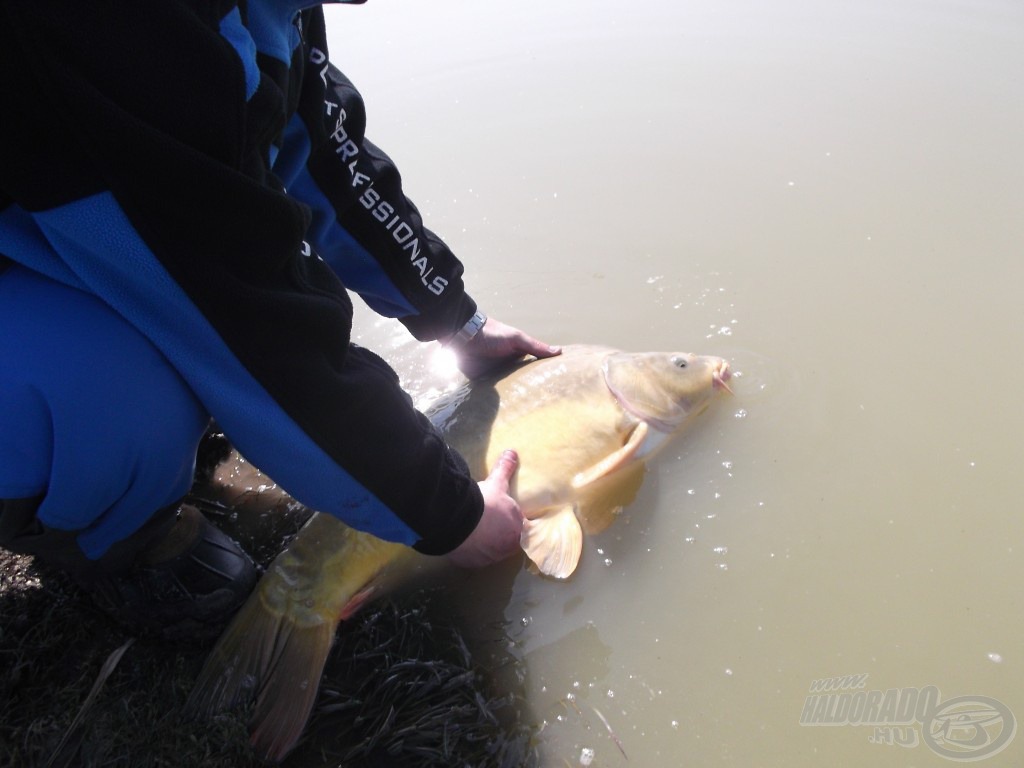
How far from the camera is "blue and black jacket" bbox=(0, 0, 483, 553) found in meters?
1.00

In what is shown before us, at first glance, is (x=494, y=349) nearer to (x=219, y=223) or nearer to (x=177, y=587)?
(x=177, y=587)

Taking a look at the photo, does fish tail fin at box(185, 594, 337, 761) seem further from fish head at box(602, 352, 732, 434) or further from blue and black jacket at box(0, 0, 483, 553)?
fish head at box(602, 352, 732, 434)

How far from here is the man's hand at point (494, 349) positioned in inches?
85.4

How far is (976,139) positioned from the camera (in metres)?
2.82

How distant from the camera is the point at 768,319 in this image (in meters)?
2.28

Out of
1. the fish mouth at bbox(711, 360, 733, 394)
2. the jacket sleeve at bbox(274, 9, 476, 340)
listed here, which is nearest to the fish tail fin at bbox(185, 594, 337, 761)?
the jacket sleeve at bbox(274, 9, 476, 340)

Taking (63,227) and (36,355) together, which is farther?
(36,355)

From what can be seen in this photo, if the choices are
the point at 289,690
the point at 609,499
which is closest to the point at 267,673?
the point at 289,690

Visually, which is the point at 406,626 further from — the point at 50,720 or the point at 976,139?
the point at 976,139

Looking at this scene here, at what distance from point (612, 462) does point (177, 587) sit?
3.34 ft

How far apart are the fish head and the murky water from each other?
0.21 feet

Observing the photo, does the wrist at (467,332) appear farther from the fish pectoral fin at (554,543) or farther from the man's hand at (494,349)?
the fish pectoral fin at (554,543)

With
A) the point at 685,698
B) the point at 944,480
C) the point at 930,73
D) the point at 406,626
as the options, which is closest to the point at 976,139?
the point at 930,73

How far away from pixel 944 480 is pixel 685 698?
81 centimetres
